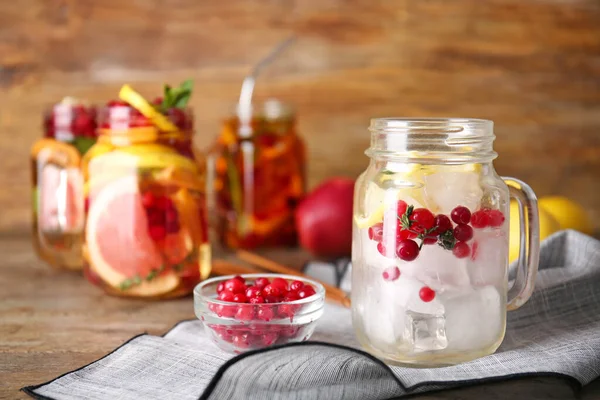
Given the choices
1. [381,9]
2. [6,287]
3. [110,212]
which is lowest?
[6,287]

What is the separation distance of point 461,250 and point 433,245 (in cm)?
3

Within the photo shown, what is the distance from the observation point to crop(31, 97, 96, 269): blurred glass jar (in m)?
1.13

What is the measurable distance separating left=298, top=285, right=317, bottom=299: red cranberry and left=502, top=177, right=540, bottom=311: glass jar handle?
0.21 metres

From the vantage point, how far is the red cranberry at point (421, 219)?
2.20 feet

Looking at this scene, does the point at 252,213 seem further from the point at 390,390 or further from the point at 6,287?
the point at 390,390

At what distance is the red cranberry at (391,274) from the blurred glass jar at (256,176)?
24.3 inches

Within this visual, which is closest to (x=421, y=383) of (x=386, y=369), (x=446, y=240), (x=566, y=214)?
(x=386, y=369)

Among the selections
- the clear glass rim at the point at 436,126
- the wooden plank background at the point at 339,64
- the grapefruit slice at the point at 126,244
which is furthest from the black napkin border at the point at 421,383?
the wooden plank background at the point at 339,64

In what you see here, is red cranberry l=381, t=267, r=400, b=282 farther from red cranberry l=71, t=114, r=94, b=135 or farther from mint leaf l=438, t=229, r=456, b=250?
red cranberry l=71, t=114, r=94, b=135

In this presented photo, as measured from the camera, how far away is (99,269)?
0.97 m

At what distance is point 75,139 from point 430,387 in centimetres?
75

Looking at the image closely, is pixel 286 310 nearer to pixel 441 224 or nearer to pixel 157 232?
pixel 441 224

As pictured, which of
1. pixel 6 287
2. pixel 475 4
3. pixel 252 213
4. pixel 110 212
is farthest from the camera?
pixel 475 4

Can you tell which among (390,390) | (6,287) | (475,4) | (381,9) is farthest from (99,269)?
(475,4)
